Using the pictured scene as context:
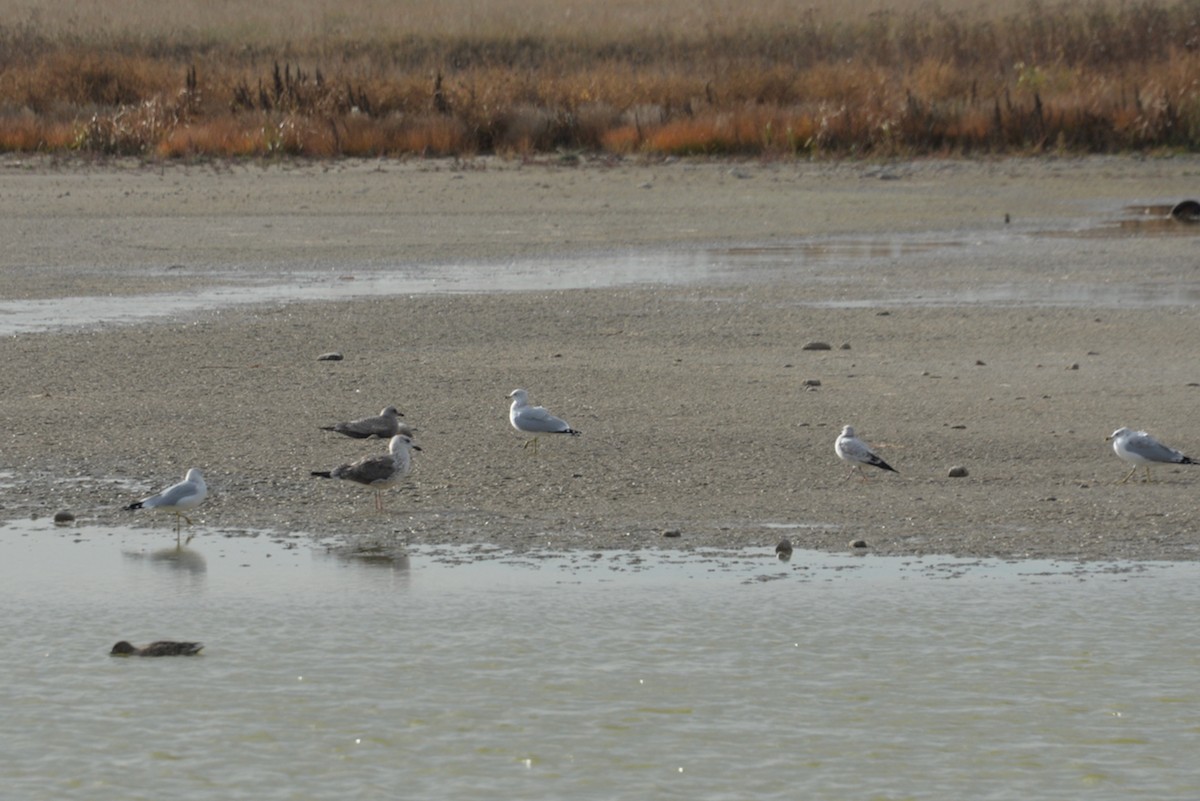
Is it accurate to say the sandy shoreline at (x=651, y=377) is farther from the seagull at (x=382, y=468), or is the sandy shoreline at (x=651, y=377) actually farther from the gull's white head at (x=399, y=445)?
the gull's white head at (x=399, y=445)

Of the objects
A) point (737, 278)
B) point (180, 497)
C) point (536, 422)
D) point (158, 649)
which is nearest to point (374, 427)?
point (536, 422)

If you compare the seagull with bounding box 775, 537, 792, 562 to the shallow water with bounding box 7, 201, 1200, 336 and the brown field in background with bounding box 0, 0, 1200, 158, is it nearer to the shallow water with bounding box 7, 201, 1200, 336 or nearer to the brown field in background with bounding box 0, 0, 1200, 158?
the shallow water with bounding box 7, 201, 1200, 336

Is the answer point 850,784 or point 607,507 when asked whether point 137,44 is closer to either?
point 607,507

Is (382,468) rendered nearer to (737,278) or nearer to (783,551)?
(783,551)

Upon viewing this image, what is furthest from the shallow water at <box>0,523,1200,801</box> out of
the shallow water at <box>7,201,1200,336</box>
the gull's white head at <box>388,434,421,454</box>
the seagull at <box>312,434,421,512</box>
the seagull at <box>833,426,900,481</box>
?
the shallow water at <box>7,201,1200,336</box>

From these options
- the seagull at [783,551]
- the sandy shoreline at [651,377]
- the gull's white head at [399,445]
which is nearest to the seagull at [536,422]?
the sandy shoreline at [651,377]

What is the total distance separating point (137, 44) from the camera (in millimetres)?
38125

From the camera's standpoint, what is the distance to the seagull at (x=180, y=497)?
24.3 ft

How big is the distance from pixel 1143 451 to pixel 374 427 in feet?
10.8

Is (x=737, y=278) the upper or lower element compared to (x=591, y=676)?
lower

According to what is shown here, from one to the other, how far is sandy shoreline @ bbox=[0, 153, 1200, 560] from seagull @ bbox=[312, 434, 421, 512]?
148 millimetres

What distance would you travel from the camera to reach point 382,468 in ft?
25.1

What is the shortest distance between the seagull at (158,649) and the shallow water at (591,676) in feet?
0.17

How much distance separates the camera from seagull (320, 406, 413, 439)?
8.80 metres
